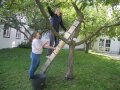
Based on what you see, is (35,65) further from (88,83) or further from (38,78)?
(88,83)

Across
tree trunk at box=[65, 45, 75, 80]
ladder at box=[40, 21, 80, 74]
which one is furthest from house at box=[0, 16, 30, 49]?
ladder at box=[40, 21, 80, 74]

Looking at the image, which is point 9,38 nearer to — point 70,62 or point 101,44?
point 70,62

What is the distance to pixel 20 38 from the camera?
32438 mm

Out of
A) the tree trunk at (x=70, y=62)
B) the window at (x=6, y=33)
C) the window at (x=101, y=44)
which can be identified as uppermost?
the window at (x=6, y=33)

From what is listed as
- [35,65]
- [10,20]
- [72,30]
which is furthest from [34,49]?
[10,20]

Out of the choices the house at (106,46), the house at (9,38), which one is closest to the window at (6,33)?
the house at (9,38)

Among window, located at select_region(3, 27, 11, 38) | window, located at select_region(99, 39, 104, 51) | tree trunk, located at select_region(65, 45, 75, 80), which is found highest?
window, located at select_region(3, 27, 11, 38)

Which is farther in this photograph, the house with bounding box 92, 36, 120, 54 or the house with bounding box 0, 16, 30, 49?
the house with bounding box 92, 36, 120, 54

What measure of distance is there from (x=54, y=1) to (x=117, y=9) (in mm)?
3651

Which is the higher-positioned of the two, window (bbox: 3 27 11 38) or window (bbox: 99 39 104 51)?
window (bbox: 3 27 11 38)

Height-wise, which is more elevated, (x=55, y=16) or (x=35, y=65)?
(x=55, y=16)

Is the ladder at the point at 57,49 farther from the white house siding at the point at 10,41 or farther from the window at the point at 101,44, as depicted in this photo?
Answer: the window at the point at 101,44

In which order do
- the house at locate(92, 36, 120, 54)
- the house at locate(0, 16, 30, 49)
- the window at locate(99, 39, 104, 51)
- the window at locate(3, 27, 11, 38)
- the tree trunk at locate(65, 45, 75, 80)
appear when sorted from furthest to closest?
the window at locate(99, 39, 104, 51)
the house at locate(92, 36, 120, 54)
the window at locate(3, 27, 11, 38)
the house at locate(0, 16, 30, 49)
the tree trunk at locate(65, 45, 75, 80)

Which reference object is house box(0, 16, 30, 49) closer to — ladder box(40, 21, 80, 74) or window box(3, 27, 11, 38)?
window box(3, 27, 11, 38)
